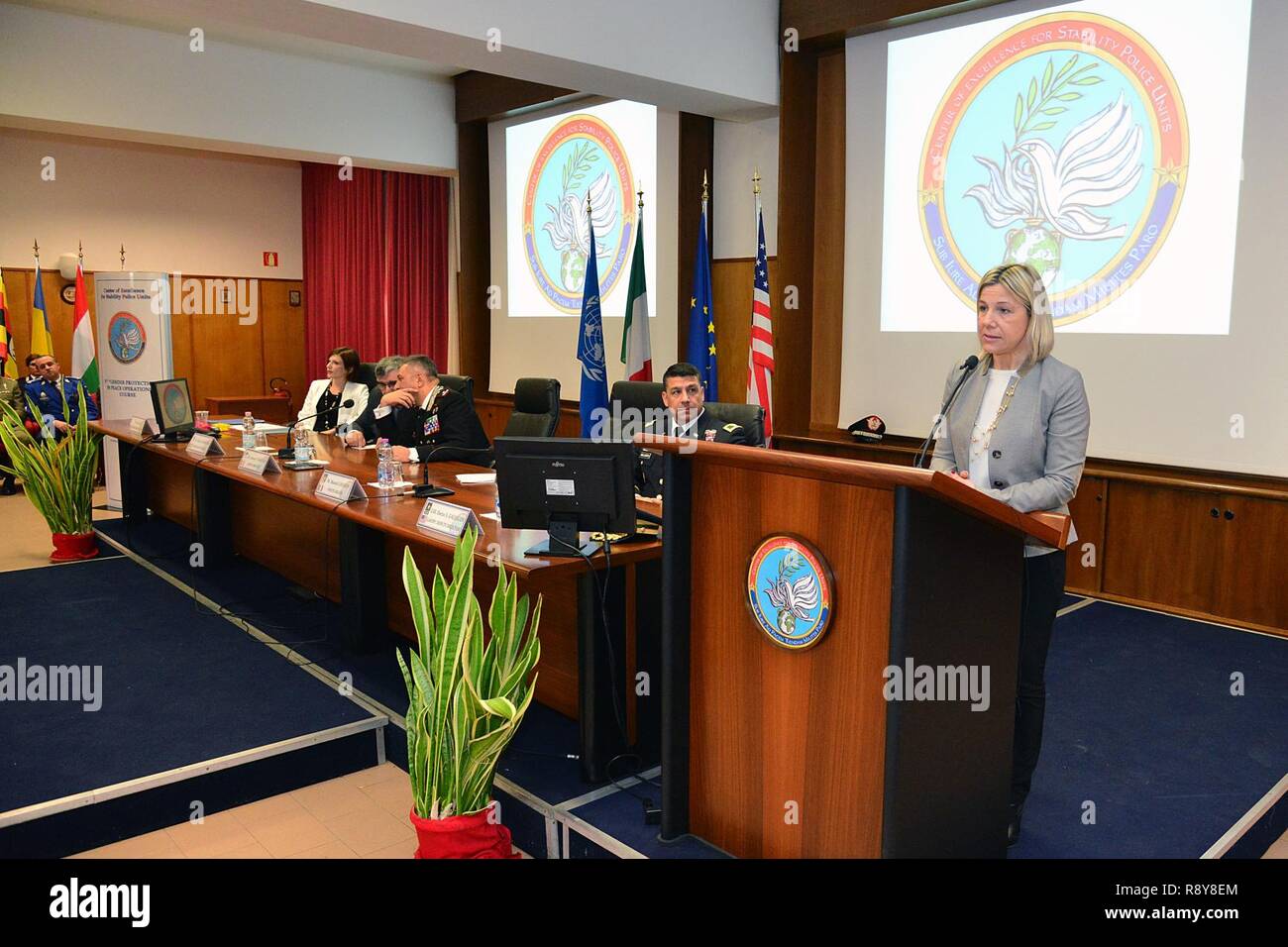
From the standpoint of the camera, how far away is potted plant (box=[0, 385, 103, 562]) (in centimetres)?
519

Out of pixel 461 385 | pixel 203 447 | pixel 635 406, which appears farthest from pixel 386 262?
pixel 635 406

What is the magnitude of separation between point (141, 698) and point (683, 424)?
2.06m

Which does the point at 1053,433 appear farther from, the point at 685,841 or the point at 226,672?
the point at 226,672

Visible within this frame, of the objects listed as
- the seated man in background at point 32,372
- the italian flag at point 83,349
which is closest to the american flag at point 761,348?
the italian flag at point 83,349

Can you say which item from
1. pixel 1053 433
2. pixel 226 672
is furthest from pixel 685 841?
pixel 226 672

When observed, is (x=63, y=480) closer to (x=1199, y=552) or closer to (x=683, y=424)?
(x=683, y=424)

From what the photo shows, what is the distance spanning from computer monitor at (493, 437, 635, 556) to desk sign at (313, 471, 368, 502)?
1.01 meters

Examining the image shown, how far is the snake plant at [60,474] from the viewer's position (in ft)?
17.0

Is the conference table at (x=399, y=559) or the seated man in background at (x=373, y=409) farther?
the seated man in background at (x=373, y=409)

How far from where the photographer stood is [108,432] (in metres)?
5.74

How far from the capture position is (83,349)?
748cm

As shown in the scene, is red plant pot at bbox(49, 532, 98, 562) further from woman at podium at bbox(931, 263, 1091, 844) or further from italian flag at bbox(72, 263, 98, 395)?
woman at podium at bbox(931, 263, 1091, 844)

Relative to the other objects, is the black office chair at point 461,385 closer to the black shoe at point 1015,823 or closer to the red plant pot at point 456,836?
the red plant pot at point 456,836

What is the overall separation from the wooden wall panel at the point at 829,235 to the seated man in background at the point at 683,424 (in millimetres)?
2063
